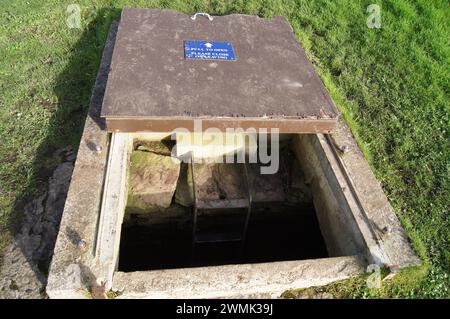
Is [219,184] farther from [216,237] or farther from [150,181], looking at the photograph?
[150,181]

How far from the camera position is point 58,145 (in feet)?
12.4

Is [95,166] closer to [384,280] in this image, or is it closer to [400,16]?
[384,280]

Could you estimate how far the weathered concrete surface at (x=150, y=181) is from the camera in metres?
3.79

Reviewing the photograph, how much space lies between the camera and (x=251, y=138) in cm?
411

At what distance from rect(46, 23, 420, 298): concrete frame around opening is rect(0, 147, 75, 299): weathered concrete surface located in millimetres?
303

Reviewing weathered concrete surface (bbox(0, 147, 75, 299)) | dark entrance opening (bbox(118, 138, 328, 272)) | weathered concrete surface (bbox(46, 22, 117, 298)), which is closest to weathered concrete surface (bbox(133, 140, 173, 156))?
dark entrance opening (bbox(118, 138, 328, 272))

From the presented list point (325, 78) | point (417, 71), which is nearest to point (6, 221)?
point (325, 78)

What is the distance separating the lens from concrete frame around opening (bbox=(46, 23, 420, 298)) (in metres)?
2.66

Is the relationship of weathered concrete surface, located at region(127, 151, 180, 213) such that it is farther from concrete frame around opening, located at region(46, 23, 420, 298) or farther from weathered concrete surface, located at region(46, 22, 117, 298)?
weathered concrete surface, located at region(46, 22, 117, 298)

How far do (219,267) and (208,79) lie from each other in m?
1.59

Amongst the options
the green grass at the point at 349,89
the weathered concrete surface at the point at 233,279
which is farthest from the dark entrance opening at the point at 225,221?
the weathered concrete surface at the point at 233,279

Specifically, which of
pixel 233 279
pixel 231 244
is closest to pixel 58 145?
pixel 231 244

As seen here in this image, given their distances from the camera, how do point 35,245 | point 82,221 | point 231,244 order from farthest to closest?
point 231,244
point 35,245
point 82,221

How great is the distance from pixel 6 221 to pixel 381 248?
9.17ft
